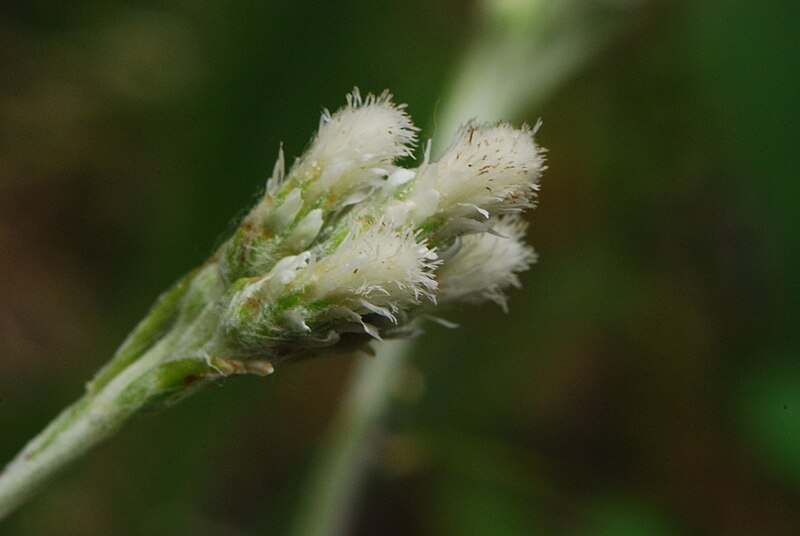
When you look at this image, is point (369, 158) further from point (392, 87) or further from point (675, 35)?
point (675, 35)

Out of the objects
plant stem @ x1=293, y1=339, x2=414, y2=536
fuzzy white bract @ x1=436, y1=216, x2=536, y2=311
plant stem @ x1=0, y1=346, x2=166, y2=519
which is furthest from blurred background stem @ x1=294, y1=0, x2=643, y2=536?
plant stem @ x1=0, y1=346, x2=166, y2=519

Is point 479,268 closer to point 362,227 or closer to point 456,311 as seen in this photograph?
point 362,227

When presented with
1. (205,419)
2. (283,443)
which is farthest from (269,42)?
(283,443)

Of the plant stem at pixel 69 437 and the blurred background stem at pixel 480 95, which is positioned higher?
the blurred background stem at pixel 480 95

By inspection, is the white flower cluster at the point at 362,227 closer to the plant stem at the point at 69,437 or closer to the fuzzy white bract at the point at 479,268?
the fuzzy white bract at the point at 479,268

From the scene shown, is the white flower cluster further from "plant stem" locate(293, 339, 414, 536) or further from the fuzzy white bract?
"plant stem" locate(293, 339, 414, 536)

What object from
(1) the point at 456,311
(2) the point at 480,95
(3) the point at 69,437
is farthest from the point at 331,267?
(1) the point at 456,311

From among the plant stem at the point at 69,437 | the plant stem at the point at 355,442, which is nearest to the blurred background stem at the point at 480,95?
the plant stem at the point at 355,442
